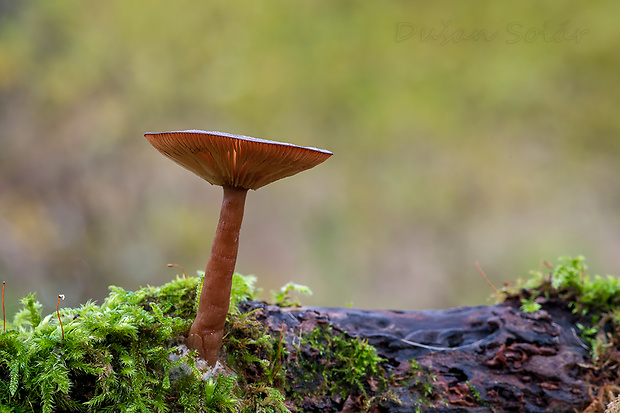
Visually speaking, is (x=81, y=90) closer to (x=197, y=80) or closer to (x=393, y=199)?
(x=197, y=80)

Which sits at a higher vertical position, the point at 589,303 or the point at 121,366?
the point at 589,303

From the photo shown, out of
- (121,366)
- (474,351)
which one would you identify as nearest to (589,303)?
(474,351)

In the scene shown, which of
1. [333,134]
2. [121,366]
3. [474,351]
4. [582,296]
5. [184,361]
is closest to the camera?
[121,366]

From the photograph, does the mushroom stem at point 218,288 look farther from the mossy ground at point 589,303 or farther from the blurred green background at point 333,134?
the blurred green background at point 333,134

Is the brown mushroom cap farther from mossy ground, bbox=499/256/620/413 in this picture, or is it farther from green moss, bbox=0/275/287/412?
mossy ground, bbox=499/256/620/413

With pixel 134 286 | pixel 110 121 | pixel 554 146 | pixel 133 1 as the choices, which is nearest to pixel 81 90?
pixel 110 121

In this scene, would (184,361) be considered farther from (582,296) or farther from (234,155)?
(582,296)

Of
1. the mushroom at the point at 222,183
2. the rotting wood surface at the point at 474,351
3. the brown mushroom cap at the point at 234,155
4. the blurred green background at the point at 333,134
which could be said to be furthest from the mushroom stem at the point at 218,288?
the blurred green background at the point at 333,134
